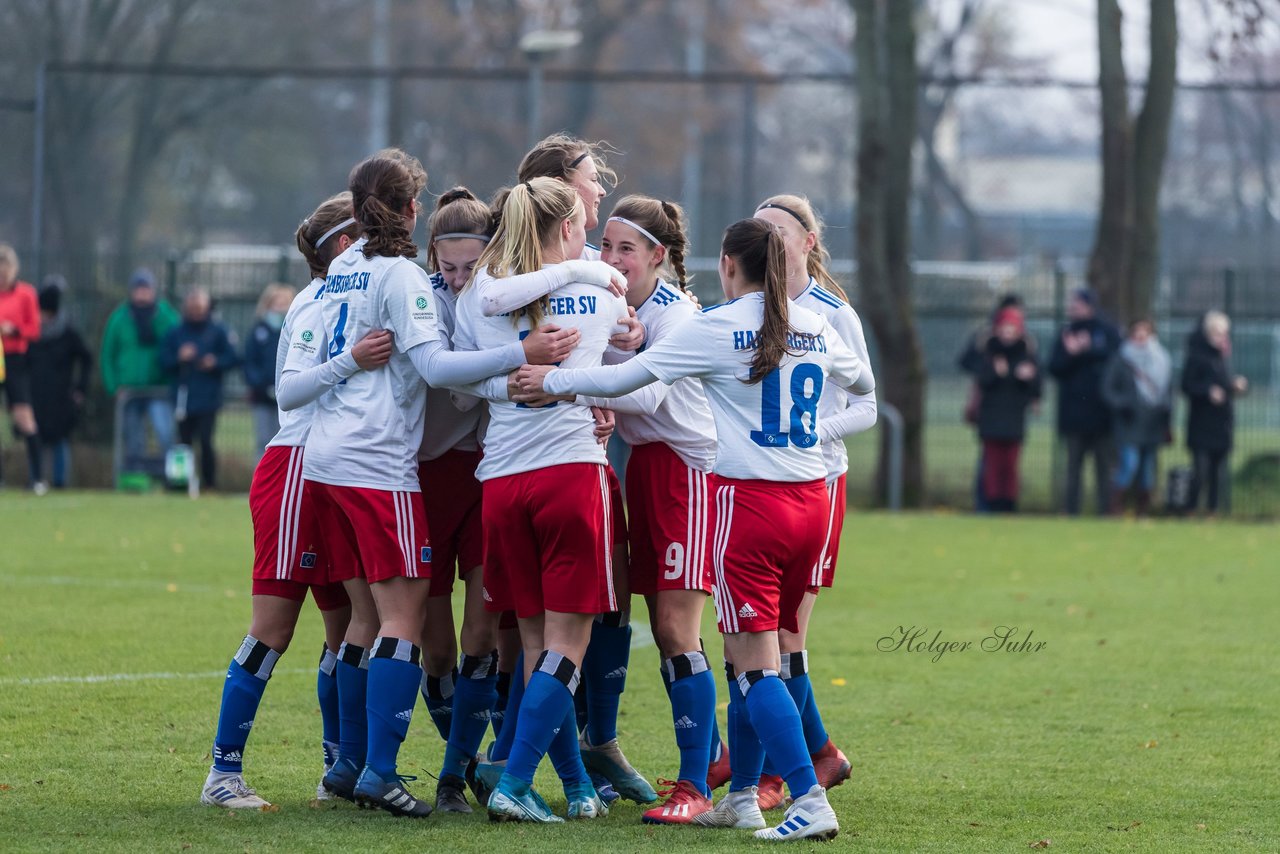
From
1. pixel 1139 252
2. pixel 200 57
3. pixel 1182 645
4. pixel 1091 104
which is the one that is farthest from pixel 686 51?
pixel 1182 645

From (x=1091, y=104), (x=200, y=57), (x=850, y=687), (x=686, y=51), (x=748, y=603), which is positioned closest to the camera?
(x=748, y=603)

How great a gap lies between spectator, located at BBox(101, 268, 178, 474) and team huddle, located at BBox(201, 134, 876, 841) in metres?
11.3

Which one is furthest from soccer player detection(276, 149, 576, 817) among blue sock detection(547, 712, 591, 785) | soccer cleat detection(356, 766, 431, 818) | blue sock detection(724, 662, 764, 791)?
blue sock detection(724, 662, 764, 791)

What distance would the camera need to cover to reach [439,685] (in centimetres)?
574

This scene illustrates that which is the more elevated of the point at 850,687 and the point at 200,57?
the point at 200,57

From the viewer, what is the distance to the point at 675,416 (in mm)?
5383

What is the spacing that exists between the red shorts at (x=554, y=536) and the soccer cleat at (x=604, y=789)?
2.64 feet

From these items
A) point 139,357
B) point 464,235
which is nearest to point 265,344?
point 139,357

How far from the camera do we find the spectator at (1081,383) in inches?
626

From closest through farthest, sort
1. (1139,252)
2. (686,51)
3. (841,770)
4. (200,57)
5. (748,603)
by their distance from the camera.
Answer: (748,603) < (841,770) < (1139,252) < (200,57) < (686,51)

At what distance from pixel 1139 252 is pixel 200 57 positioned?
16.1 m

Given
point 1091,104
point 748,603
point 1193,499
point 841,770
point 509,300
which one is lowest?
point 1193,499

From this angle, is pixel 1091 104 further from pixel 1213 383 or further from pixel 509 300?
pixel 509 300

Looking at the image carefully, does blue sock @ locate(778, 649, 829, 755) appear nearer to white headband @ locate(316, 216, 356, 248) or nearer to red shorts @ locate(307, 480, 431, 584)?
red shorts @ locate(307, 480, 431, 584)
